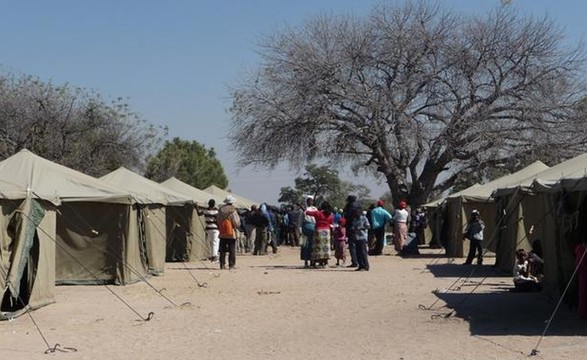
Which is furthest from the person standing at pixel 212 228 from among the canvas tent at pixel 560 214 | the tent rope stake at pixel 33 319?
the tent rope stake at pixel 33 319

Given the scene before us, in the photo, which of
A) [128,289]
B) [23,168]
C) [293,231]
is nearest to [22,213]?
[23,168]

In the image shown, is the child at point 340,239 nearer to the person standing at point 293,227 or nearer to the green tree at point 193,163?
the person standing at point 293,227

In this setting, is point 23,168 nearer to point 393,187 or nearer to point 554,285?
point 554,285

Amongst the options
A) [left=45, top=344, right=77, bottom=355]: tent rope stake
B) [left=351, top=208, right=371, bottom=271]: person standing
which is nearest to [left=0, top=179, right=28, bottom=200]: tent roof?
[left=45, top=344, right=77, bottom=355]: tent rope stake

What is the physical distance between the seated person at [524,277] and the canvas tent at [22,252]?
25.0 ft

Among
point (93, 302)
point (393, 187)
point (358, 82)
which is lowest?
point (93, 302)

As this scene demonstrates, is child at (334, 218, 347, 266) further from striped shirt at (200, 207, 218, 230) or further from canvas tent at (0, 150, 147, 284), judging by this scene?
canvas tent at (0, 150, 147, 284)

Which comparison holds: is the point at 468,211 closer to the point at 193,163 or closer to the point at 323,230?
the point at 323,230

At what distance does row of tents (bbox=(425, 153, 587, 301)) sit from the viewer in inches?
453

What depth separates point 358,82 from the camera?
36656 mm

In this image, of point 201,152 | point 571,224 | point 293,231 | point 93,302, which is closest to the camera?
point 571,224

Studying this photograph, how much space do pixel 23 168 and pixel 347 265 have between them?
32.3 ft

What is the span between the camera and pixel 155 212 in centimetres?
1984

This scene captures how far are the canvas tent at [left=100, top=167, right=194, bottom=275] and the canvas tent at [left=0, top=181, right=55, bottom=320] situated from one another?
12.6 ft
